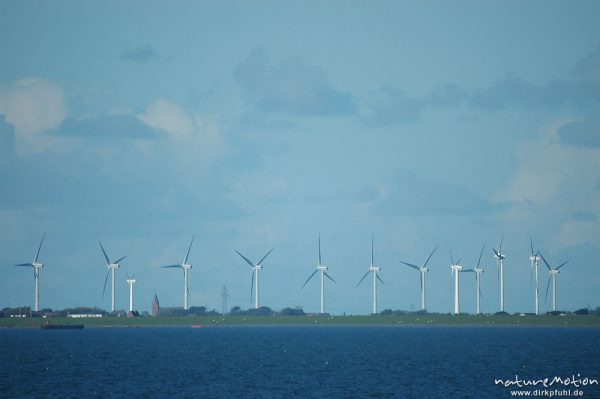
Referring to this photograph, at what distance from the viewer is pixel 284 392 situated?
99.6m

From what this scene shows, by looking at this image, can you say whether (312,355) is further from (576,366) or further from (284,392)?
(284,392)

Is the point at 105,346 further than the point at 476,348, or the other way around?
the point at 105,346

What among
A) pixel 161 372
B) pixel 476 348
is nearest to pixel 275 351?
pixel 476 348

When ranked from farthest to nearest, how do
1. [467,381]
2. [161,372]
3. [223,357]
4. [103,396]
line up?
[223,357]
[161,372]
[467,381]
[103,396]

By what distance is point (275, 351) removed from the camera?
167375 mm

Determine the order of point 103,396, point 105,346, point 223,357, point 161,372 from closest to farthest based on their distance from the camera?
point 103,396 < point 161,372 < point 223,357 < point 105,346

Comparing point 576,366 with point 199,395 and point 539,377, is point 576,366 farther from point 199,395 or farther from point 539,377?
point 199,395

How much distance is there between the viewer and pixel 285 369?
414ft

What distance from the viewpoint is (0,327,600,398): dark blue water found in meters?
100

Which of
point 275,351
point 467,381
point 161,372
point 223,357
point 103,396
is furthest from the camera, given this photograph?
point 275,351

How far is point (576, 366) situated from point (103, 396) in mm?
58857

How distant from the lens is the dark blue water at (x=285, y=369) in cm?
10006

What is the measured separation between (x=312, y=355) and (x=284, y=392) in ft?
181

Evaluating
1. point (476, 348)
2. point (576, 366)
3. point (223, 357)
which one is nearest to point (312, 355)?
point (223, 357)
